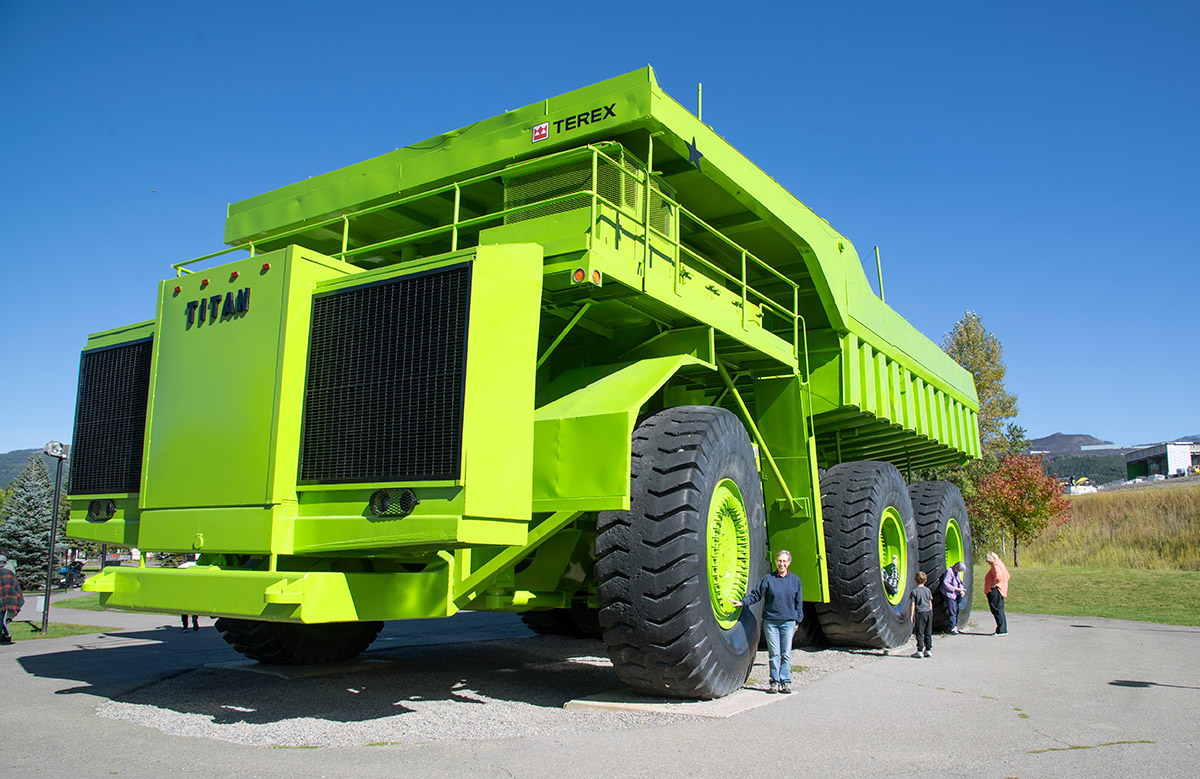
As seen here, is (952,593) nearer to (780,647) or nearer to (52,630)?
(780,647)

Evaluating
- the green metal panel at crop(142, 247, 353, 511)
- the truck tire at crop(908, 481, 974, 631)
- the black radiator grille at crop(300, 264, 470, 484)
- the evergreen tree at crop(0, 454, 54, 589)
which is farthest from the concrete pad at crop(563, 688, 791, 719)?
the evergreen tree at crop(0, 454, 54, 589)

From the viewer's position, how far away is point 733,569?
7.31 meters

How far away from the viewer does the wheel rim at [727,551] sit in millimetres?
6875

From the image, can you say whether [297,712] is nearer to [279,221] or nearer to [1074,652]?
[279,221]

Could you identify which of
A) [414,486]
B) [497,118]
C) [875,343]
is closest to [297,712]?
[414,486]

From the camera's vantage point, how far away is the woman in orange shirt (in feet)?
45.0

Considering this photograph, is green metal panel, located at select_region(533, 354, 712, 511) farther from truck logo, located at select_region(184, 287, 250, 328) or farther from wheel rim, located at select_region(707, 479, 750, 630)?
truck logo, located at select_region(184, 287, 250, 328)

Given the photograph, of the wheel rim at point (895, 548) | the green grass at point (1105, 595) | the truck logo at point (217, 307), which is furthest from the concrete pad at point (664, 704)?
the green grass at point (1105, 595)

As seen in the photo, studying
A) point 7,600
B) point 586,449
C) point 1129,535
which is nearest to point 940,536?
point 586,449

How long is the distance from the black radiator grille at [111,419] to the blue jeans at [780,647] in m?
5.53

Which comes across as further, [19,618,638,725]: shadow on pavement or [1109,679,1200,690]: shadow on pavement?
[1109,679,1200,690]: shadow on pavement

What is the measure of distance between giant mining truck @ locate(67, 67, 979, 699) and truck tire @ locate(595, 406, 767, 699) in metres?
0.02

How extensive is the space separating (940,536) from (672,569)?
28.4 ft

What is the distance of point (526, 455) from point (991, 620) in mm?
14142
